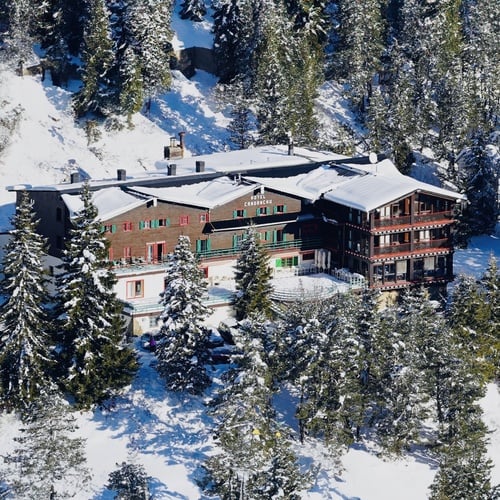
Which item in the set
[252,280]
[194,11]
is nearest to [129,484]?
[252,280]

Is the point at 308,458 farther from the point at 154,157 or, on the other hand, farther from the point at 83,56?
the point at 83,56

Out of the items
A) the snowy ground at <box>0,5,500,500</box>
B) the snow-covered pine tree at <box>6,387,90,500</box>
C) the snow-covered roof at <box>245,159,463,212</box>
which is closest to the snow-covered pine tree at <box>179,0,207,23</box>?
the snowy ground at <box>0,5,500,500</box>

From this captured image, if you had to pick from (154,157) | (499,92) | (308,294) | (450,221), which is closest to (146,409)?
(308,294)

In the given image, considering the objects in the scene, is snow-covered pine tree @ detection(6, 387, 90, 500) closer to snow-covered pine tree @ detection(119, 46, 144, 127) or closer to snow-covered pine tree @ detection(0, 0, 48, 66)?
snow-covered pine tree @ detection(119, 46, 144, 127)

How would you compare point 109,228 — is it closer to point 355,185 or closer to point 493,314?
point 355,185

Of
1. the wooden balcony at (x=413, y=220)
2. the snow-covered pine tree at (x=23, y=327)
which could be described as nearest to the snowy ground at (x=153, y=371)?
the snow-covered pine tree at (x=23, y=327)

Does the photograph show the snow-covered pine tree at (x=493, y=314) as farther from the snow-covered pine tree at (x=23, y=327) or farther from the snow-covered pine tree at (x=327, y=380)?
the snow-covered pine tree at (x=23, y=327)
